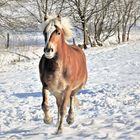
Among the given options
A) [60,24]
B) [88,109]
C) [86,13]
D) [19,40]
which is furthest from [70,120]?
[86,13]

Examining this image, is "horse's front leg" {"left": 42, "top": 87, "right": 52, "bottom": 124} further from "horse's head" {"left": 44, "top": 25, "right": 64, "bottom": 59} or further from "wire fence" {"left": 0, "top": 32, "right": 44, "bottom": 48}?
"wire fence" {"left": 0, "top": 32, "right": 44, "bottom": 48}

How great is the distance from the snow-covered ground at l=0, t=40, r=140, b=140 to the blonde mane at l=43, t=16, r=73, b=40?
155 cm

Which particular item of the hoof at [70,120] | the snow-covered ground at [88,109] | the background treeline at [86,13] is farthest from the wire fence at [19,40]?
the hoof at [70,120]

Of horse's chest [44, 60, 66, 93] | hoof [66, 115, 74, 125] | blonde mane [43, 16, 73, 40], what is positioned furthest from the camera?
hoof [66, 115, 74, 125]

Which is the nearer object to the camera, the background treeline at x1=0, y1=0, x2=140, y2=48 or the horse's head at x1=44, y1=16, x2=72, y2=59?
the horse's head at x1=44, y1=16, x2=72, y2=59

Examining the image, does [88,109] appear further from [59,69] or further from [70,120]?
[59,69]

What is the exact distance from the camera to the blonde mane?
572 cm

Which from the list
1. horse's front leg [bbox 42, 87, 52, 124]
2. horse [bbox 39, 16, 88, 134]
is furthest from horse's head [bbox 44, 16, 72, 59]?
horse's front leg [bbox 42, 87, 52, 124]

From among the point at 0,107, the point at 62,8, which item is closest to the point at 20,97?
the point at 0,107

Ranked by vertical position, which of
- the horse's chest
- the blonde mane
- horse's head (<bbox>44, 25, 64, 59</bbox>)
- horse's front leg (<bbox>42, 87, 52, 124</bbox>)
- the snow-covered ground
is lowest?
the snow-covered ground

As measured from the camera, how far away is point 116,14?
38.4 metres

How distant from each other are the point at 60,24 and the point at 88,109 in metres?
2.67

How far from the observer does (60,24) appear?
591cm

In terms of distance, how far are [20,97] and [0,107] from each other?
125 centimetres
